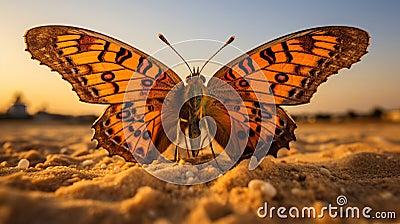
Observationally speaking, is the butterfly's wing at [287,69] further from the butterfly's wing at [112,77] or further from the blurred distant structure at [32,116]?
the blurred distant structure at [32,116]

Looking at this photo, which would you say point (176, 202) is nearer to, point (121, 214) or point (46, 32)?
point (121, 214)

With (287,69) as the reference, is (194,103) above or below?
below

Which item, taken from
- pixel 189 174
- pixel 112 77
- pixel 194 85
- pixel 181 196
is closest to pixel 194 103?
pixel 194 85

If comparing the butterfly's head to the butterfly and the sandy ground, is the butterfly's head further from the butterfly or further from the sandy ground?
the sandy ground

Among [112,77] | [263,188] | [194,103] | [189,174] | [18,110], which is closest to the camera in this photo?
[263,188]

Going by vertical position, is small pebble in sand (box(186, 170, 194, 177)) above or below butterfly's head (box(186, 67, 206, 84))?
below

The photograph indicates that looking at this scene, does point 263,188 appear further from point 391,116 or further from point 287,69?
point 391,116

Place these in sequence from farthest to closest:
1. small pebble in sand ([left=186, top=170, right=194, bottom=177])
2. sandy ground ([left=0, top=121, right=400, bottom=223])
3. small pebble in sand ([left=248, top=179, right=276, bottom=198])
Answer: small pebble in sand ([left=186, top=170, right=194, bottom=177]), small pebble in sand ([left=248, top=179, right=276, bottom=198]), sandy ground ([left=0, top=121, right=400, bottom=223])

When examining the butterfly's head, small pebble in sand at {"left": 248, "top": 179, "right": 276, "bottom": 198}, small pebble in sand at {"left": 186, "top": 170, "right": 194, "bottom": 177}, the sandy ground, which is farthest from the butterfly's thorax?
small pebble in sand at {"left": 248, "top": 179, "right": 276, "bottom": 198}
